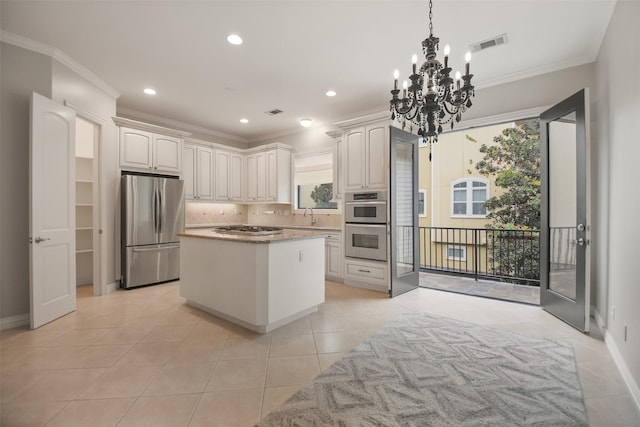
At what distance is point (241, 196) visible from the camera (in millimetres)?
6473

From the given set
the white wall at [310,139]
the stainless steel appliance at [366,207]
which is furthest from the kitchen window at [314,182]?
the stainless steel appliance at [366,207]

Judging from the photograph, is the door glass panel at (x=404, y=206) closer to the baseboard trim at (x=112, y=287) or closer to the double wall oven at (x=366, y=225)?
the double wall oven at (x=366, y=225)

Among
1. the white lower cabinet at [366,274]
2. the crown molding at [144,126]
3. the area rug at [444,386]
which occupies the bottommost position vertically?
the area rug at [444,386]

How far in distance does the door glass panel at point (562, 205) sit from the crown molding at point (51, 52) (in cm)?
574

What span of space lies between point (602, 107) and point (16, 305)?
6.43 m

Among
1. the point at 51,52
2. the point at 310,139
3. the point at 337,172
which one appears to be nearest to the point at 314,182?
the point at 310,139

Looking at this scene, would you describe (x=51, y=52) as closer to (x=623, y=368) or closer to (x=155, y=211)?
(x=155, y=211)

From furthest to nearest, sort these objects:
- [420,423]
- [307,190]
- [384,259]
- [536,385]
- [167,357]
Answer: [307,190] → [384,259] → [167,357] → [536,385] → [420,423]

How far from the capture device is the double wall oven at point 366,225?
4.26 metres

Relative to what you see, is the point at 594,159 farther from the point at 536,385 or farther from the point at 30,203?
the point at 30,203

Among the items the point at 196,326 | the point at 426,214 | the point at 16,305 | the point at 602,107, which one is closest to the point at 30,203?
the point at 16,305

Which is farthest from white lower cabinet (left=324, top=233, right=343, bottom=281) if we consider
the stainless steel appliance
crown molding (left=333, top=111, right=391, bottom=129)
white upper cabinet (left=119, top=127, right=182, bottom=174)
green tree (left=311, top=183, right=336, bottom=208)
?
white upper cabinet (left=119, top=127, right=182, bottom=174)

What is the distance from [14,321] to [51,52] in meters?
2.93

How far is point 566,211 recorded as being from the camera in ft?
10.4
